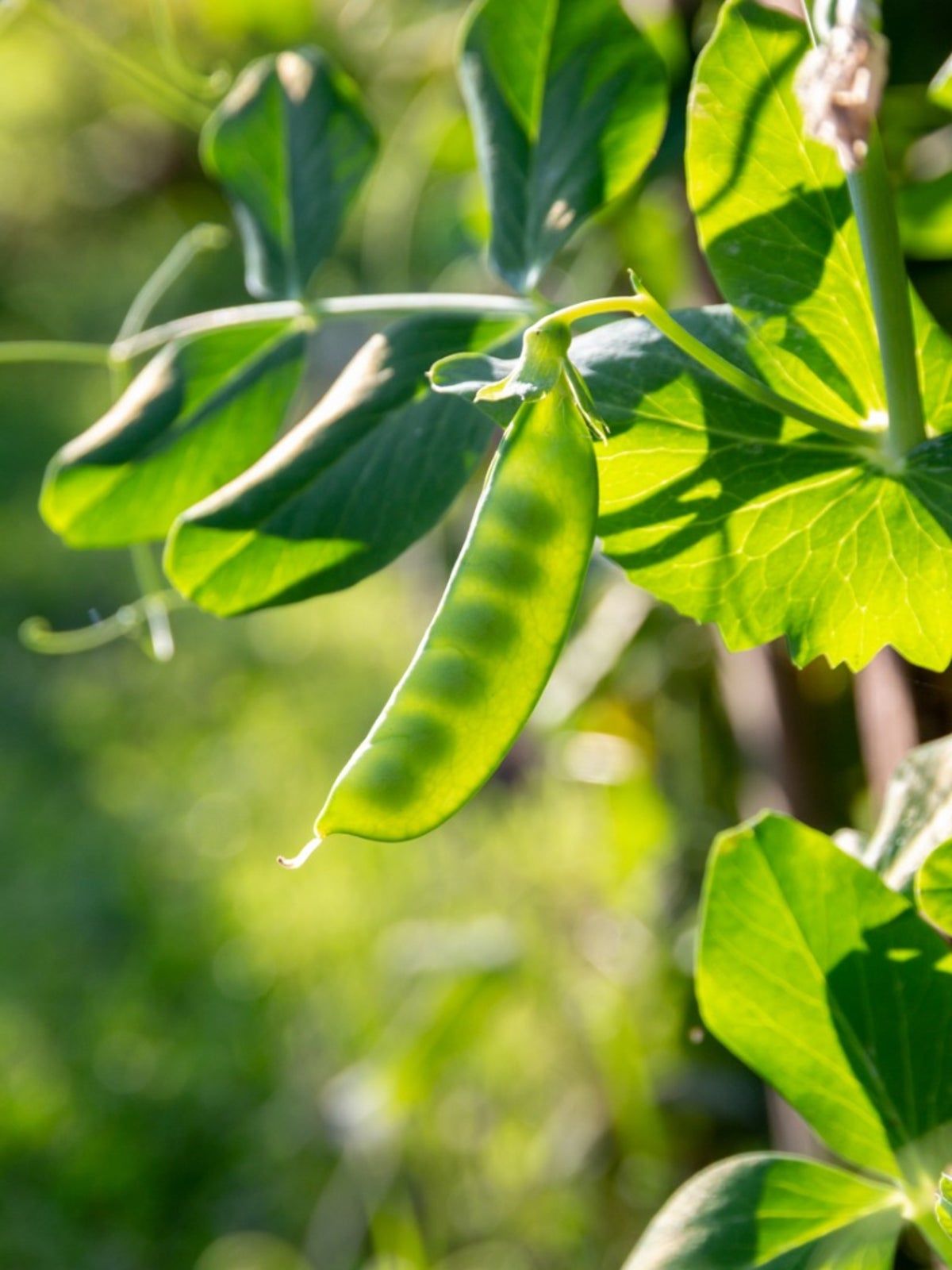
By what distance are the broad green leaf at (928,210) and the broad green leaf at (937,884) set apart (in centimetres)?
17

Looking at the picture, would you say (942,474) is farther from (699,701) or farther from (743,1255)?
(699,701)

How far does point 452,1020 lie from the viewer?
1.72ft

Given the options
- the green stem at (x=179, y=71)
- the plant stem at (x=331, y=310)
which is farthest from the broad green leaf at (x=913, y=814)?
the green stem at (x=179, y=71)

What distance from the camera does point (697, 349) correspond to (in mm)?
167

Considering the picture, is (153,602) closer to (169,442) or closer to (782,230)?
(169,442)

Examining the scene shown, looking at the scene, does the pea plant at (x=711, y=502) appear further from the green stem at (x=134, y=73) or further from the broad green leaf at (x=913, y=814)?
the green stem at (x=134, y=73)

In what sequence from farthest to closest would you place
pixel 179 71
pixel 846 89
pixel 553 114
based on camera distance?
pixel 179 71 → pixel 553 114 → pixel 846 89

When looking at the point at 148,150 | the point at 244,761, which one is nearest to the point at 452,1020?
the point at 244,761

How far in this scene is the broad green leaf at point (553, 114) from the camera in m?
0.24

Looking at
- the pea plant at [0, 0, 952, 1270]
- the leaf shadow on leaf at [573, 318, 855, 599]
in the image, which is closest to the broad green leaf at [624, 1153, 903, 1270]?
the pea plant at [0, 0, 952, 1270]

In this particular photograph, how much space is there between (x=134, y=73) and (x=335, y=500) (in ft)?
0.61

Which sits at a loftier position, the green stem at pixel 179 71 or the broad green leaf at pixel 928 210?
the green stem at pixel 179 71

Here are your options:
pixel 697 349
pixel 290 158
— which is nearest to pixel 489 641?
pixel 697 349

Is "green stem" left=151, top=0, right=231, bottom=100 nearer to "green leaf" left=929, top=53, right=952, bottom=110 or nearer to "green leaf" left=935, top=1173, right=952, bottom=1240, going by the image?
"green leaf" left=929, top=53, right=952, bottom=110
